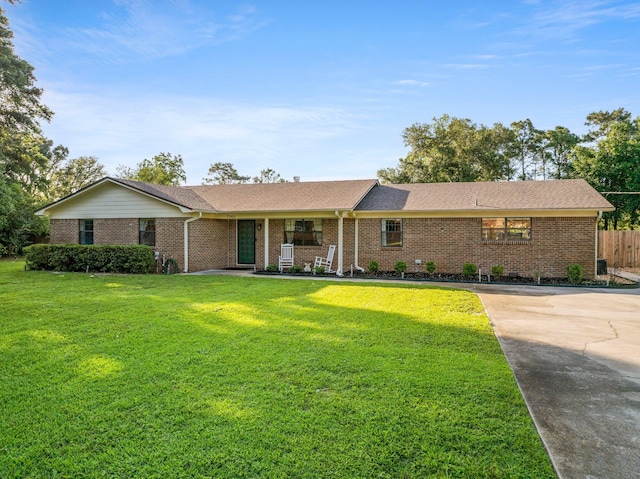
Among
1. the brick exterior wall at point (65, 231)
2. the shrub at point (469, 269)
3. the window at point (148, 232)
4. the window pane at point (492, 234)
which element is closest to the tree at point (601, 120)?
the window pane at point (492, 234)

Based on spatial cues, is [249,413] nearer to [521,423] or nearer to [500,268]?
[521,423]

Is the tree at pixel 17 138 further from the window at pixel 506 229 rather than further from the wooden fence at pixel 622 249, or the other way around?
the wooden fence at pixel 622 249

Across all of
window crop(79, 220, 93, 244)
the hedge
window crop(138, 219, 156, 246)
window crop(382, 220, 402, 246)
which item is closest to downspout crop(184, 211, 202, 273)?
the hedge

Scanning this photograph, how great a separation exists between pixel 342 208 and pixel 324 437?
439 inches

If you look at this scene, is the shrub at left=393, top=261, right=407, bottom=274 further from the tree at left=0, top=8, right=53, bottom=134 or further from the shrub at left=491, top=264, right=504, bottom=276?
the tree at left=0, top=8, right=53, bottom=134

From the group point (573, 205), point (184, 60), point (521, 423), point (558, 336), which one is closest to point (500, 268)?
point (573, 205)

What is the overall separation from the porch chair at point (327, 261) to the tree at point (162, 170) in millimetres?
23629

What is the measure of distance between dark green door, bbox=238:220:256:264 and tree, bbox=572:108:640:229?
62.3 feet

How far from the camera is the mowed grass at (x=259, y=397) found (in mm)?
2566

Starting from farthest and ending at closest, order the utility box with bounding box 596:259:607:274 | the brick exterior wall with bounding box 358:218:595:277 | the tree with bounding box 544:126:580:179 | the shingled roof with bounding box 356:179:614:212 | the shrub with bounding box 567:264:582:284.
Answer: the tree with bounding box 544:126:580:179 < the utility box with bounding box 596:259:607:274 < the shingled roof with bounding box 356:179:614:212 < the brick exterior wall with bounding box 358:218:595:277 < the shrub with bounding box 567:264:582:284

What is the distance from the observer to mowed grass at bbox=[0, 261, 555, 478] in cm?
257

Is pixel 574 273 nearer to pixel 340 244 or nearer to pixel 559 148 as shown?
pixel 340 244

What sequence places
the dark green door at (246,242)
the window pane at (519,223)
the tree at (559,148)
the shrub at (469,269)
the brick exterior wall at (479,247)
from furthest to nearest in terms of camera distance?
the tree at (559,148), the dark green door at (246,242), the window pane at (519,223), the shrub at (469,269), the brick exterior wall at (479,247)

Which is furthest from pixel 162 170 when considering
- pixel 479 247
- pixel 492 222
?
pixel 492 222
